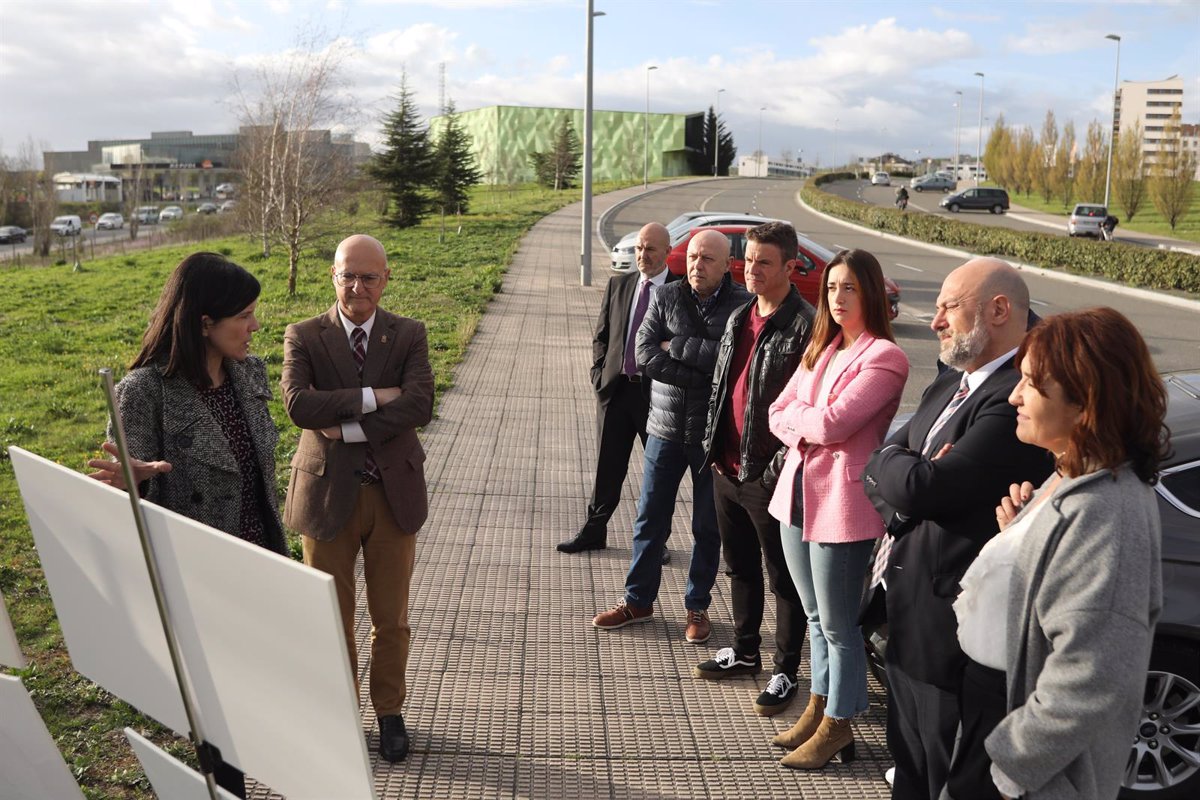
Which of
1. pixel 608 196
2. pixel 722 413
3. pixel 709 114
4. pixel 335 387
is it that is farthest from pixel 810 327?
pixel 709 114

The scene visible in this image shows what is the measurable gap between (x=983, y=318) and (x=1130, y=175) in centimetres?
5642

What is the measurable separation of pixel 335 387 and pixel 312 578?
7.87 ft

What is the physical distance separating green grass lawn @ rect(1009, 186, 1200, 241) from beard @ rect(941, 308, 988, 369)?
164 feet

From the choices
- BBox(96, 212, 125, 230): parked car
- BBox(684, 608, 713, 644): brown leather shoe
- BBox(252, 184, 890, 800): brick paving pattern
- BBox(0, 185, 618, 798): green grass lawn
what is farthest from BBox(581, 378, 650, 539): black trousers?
BBox(96, 212, 125, 230): parked car

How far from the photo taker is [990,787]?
2.65 meters

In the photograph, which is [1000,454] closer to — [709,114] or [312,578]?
[312,578]

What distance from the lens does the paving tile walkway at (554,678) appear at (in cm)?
405

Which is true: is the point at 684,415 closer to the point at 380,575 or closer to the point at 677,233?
the point at 380,575

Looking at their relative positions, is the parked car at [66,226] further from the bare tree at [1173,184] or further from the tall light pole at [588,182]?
the bare tree at [1173,184]

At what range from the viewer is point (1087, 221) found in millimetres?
42781

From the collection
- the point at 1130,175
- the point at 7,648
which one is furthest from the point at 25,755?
the point at 1130,175

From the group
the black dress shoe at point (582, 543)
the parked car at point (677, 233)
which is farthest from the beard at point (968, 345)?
the parked car at point (677, 233)

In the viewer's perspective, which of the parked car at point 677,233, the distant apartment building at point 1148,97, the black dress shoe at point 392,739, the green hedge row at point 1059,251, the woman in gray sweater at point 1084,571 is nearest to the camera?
the woman in gray sweater at point 1084,571

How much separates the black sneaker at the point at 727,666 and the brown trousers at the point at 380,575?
1.44m
